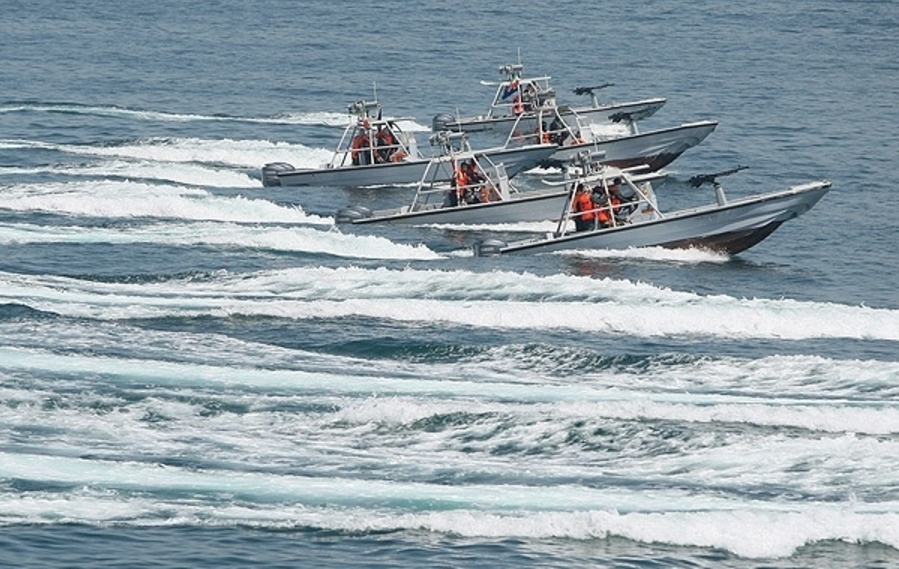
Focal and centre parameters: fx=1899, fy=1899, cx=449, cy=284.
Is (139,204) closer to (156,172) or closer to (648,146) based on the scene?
(156,172)

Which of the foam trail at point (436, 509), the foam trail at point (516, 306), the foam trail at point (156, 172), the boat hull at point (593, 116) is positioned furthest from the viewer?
the boat hull at point (593, 116)

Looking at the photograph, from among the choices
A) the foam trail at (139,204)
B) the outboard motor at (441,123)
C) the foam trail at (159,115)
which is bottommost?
the foam trail at (139,204)

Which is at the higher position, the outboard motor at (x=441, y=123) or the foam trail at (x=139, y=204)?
the outboard motor at (x=441, y=123)

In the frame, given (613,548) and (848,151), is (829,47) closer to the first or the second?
(848,151)

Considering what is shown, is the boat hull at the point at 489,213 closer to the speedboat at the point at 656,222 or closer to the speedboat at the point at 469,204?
the speedboat at the point at 469,204

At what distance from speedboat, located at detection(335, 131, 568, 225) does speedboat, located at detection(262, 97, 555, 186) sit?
4.47 metres

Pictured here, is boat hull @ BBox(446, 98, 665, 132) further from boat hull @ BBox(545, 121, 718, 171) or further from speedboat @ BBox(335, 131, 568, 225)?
speedboat @ BBox(335, 131, 568, 225)

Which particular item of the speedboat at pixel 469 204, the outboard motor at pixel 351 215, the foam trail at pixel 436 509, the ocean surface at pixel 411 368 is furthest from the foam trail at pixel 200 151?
the foam trail at pixel 436 509

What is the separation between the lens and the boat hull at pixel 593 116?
6341cm

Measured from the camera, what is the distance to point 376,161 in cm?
5722

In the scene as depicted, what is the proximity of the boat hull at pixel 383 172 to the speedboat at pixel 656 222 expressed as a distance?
10.3 metres

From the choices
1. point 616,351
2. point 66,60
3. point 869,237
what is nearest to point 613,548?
point 616,351

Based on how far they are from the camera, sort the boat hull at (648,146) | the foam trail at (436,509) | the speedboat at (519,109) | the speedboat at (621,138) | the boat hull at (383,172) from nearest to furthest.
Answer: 1. the foam trail at (436,509)
2. the boat hull at (383,172)
3. the speedboat at (621,138)
4. the boat hull at (648,146)
5. the speedboat at (519,109)

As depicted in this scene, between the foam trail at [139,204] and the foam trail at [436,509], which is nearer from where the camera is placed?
the foam trail at [436,509]
